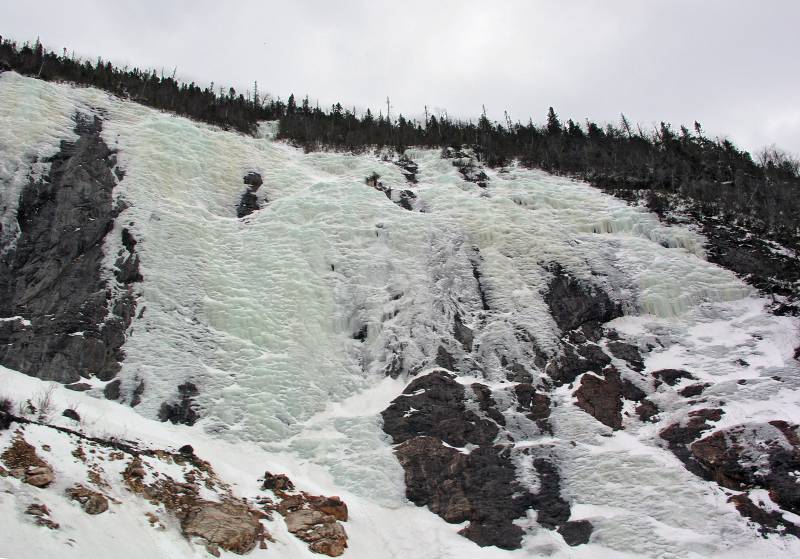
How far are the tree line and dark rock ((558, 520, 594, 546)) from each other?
16590mm

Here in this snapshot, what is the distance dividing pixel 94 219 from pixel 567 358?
56.5ft

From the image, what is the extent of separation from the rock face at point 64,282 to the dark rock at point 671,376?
1634cm

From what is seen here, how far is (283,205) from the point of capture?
2559 cm

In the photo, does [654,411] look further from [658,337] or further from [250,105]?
[250,105]

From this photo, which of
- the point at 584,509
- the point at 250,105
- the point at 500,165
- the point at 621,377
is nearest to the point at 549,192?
the point at 500,165

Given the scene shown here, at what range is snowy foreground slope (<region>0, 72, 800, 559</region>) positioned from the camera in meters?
14.0

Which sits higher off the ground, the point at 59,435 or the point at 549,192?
the point at 549,192

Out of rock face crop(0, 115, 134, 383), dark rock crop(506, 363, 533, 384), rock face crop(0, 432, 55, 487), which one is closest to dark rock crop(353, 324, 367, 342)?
dark rock crop(506, 363, 533, 384)

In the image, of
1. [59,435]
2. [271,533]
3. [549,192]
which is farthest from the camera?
[549,192]

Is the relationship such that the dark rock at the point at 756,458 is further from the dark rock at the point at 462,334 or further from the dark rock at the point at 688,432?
the dark rock at the point at 462,334

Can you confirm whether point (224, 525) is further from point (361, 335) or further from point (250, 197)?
point (250, 197)

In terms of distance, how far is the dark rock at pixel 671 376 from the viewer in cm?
1864

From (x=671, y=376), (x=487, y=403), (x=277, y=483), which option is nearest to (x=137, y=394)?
(x=277, y=483)

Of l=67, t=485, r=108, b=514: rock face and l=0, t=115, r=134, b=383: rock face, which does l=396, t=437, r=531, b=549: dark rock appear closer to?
l=67, t=485, r=108, b=514: rock face
